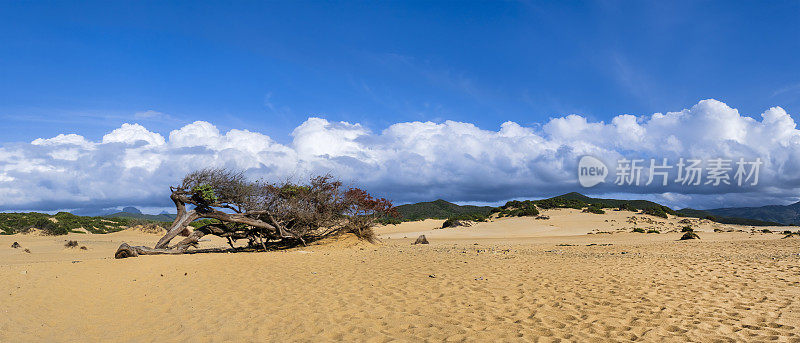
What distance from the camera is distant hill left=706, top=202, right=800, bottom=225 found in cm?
8216

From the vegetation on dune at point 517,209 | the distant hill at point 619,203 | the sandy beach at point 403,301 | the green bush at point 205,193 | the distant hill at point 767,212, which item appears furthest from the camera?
the distant hill at point 767,212

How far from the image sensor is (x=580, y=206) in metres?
52.8

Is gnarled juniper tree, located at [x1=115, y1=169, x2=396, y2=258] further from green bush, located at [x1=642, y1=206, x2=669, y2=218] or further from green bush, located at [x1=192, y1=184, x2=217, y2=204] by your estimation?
green bush, located at [x1=642, y1=206, x2=669, y2=218]

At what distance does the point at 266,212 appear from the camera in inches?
755

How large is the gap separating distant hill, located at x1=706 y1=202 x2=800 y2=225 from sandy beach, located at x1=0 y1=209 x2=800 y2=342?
298ft

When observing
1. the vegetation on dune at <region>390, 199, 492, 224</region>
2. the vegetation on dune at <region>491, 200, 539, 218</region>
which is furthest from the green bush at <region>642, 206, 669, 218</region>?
the vegetation on dune at <region>390, 199, 492, 224</region>

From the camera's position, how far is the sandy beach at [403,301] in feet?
20.6

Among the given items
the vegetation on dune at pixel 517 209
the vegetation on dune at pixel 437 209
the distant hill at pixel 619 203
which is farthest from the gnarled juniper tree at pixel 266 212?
the vegetation on dune at pixel 437 209

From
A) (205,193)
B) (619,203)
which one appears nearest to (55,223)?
(205,193)

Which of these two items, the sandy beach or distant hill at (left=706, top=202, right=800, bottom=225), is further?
distant hill at (left=706, top=202, right=800, bottom=225)

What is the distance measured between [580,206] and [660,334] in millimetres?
51082

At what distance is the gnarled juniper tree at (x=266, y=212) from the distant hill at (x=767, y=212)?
3457 inches

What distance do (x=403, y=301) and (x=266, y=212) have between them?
12.7 metres

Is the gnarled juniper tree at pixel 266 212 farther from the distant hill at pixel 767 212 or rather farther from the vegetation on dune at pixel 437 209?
the distant hill at pixel 767 212
